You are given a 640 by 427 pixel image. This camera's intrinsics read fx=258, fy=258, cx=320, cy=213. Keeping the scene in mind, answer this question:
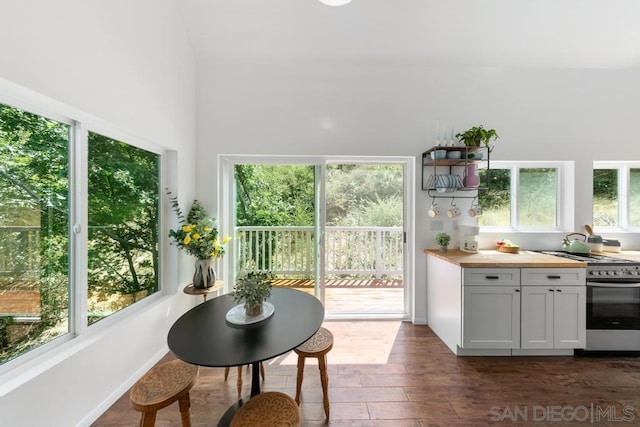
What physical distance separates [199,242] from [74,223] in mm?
867

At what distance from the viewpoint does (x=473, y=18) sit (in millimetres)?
2375

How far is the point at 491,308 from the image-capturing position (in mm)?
2209

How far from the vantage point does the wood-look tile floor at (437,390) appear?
1.60 m

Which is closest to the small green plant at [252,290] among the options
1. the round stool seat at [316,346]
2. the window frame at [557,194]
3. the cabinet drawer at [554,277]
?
the round stool seat at [316,346]

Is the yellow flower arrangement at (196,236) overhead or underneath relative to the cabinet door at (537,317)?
overhead

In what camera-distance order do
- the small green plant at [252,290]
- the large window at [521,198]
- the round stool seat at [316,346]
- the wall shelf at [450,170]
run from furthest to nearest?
the large window at [521,198] → the wall shelf at [450,170] → the round stool seat at [316,346] → the small green plant at [252,290]

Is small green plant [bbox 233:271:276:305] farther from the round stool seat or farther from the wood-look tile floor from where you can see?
the wood-look tile floor

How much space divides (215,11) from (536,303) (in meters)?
3.81

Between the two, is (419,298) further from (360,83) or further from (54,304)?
(54,304)

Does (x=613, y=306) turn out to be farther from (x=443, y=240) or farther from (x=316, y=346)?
(x=316, y=346)

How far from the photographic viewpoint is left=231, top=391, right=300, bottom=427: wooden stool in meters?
1.10

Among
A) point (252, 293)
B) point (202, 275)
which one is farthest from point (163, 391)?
point (202, 275)

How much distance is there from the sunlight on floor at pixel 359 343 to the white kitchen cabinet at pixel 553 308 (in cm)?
116

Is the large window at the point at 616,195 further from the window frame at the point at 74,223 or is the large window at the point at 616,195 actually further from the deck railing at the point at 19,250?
the deck railing at the point at 19,250
